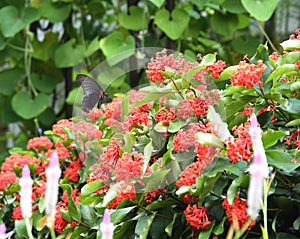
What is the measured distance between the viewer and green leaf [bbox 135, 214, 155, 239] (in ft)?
2.81

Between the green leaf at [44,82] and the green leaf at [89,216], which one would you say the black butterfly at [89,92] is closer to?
the green leaf at [89,216]

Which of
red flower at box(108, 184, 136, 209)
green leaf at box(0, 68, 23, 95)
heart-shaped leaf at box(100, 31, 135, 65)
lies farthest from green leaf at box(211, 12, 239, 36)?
red flower at box(108, 184, 136, 209)

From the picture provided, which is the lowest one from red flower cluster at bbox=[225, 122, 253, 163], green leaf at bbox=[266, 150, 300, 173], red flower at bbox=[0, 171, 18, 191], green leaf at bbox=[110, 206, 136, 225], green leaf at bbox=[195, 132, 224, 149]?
red flower at bbox=[0, 171, 18, 191]

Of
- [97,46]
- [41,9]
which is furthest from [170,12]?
[41,9]

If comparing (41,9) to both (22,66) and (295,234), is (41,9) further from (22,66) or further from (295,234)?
(295,234)

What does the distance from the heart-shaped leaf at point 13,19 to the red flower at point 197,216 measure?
1563mm

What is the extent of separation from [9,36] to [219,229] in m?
1.61

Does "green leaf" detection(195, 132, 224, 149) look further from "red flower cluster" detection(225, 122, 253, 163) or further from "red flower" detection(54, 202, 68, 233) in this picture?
"red flower" detection(54, 202, 68, 233)

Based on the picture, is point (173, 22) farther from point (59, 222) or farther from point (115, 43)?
point (59, 222)

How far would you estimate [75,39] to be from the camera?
2.56 m

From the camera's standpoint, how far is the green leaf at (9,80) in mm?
2480

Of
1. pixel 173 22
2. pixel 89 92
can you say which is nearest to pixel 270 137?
pixel 89 92

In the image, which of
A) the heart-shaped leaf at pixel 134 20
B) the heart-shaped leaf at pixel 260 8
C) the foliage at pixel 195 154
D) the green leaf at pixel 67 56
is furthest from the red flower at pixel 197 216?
the green leaf at pixel 67 56

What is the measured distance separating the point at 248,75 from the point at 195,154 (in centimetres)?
13
